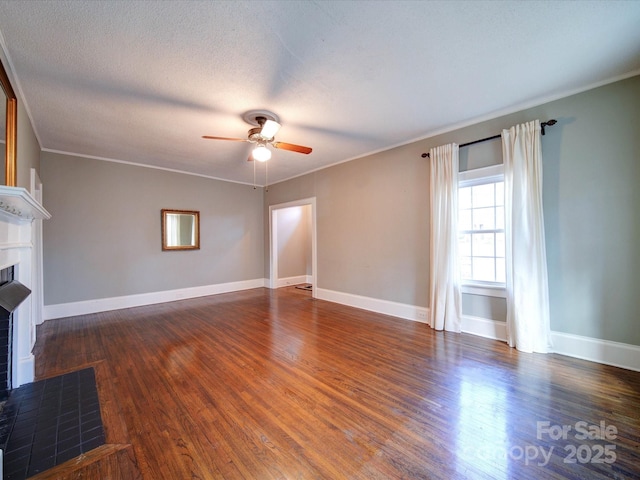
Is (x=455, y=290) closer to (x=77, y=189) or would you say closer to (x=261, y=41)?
(x=261, y=41)

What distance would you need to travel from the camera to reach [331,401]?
203 centimetres

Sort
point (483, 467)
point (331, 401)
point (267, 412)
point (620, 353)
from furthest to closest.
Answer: point (620, 353) → point (331, 401) → point (267, 412) → point (483, 467)

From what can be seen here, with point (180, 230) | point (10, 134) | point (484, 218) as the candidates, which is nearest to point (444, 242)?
point (484, 218)

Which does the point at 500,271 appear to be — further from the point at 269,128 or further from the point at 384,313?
the point at 269,128

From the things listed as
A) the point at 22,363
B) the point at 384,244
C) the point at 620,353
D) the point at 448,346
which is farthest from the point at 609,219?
the point at 22,363

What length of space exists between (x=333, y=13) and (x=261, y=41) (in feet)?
1.91

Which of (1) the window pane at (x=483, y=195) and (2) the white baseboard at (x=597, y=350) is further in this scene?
(1) the window pane at (x=483, y=195)

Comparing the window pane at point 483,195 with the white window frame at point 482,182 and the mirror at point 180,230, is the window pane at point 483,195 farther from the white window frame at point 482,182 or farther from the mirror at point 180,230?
the mirror at point 180,230

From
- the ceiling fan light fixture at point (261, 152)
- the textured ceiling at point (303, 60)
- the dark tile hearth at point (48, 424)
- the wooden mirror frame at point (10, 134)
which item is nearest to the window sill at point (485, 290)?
the textured ceiling at point (303, 60)

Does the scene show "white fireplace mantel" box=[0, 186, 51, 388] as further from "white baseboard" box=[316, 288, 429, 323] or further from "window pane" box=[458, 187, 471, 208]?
"window pane" box=[458, 187, 471, 208]

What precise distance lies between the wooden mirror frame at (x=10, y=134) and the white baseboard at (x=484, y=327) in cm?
492

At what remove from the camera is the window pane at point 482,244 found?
343 cm

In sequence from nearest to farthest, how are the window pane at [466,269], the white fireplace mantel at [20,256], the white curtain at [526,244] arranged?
the white fireplace mantel at [20,256]
the white curtain at [526,244]
the window pane at [466,269]

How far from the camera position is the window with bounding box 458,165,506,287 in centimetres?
A: 333
